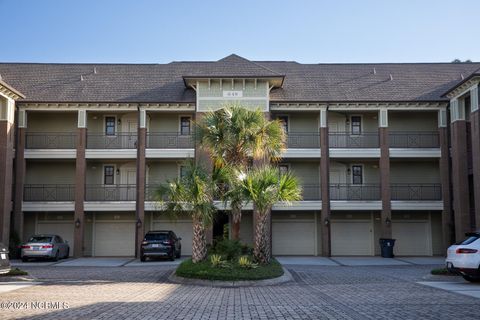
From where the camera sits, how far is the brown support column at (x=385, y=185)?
29797 millimetres

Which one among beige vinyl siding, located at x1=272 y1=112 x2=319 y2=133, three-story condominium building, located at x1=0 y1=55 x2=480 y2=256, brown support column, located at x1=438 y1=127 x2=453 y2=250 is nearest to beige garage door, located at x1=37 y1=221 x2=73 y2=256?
three-story condominium building, located at x1=0 y1=55 x2=480 y2=256

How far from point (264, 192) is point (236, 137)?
2.74 meters

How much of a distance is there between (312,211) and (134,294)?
19.6 metres

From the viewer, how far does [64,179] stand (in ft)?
105

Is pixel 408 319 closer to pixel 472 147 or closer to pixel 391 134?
pixel 472 147

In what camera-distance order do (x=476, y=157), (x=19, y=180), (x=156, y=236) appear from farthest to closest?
(x=19, y=180), (x=156, y=236), (x=476, y=157)

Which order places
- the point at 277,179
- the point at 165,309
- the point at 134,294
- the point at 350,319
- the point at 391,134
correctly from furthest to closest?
the point at 391,134, the point at 277,179, the point at 134,294, the point at 165,309, the point at 350,319

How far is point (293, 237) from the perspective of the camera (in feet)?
105

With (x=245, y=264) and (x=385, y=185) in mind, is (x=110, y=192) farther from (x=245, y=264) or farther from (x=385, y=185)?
(x=385, y=185)

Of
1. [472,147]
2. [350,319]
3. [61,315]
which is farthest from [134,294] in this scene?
[472,147]

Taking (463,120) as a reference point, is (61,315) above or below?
below

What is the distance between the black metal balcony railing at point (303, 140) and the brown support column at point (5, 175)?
50.7ft

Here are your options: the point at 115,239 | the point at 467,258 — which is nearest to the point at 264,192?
the point at 467,258

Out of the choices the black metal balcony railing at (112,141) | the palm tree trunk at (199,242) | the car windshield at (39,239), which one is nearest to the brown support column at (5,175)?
the car windshield at (39,239)
